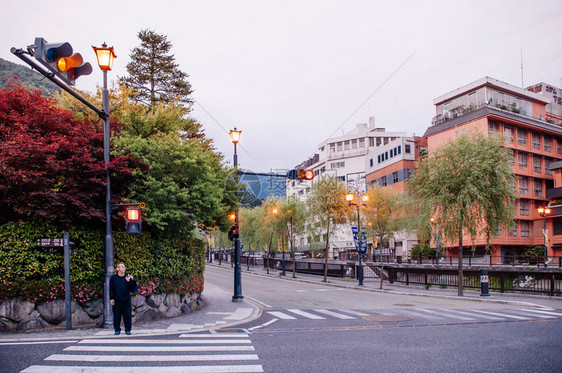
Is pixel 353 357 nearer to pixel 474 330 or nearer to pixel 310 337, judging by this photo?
pixel 310 337

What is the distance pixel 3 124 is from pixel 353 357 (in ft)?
37.3

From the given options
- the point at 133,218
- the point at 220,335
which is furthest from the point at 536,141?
the point at 133,218

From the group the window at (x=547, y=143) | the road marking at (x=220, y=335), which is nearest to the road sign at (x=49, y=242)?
the road marking at (x=220, y=335)

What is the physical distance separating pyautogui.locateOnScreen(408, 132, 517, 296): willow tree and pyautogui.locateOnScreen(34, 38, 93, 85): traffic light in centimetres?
1971

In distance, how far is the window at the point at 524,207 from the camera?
54.4m

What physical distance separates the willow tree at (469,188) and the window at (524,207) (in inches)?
1325

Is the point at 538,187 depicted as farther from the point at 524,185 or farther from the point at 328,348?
the point at 328,348

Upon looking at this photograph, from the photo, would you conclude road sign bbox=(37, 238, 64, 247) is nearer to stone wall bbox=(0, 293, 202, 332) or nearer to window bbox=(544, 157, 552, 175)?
stone wall bbox=(0, 293, 202, 332)

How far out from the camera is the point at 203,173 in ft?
51.4

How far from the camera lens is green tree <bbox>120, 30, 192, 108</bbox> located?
139ft

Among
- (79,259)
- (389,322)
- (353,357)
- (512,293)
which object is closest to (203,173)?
(79,259)

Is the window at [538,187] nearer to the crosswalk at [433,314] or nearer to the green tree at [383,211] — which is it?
the green tree at [383,211]

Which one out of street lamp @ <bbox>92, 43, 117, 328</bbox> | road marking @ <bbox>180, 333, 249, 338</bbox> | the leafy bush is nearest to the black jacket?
street lamp @ <bbox>92, 43, 117, 328</bbox>

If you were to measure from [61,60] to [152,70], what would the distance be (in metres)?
36.0
